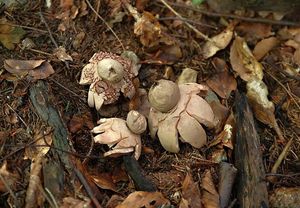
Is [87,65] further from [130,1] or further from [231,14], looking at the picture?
[231,14]

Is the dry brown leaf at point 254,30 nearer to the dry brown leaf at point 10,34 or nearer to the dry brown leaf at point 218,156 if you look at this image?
the dry brown leaf at point 218,156

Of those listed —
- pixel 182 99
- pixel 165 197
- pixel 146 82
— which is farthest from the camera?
pixel 146 82

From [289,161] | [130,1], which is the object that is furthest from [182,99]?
[130,1]

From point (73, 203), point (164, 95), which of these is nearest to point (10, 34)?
point (164, 95)

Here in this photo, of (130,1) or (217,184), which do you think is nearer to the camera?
(217,184)

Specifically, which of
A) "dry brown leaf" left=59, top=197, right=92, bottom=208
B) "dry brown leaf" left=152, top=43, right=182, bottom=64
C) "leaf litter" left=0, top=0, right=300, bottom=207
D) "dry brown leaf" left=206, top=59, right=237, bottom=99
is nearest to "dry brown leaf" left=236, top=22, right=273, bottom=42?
"leaf litter" left=0, top=0, right=300, bottom=207

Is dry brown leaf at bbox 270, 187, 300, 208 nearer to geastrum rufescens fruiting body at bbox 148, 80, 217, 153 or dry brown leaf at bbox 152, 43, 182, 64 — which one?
geastrum rufescens fruiting body at bbox 148, 80, 217, 153

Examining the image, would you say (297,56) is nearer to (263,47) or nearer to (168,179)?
(263,47)
